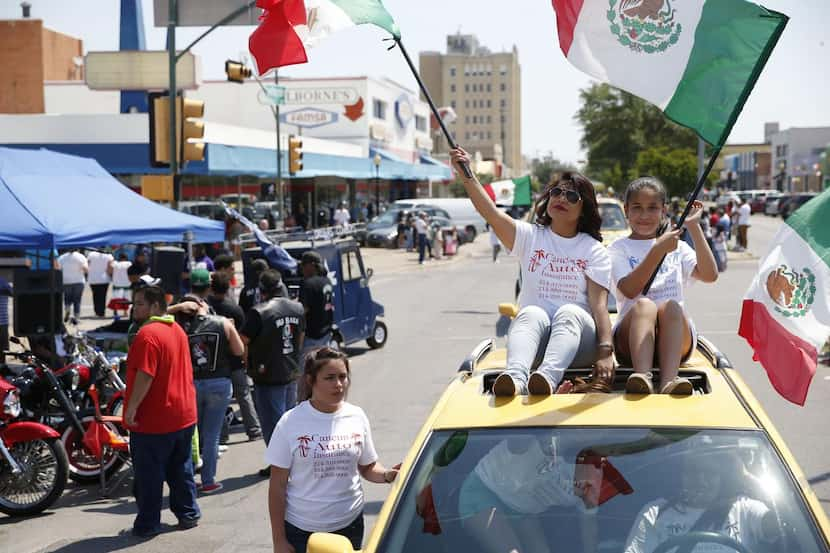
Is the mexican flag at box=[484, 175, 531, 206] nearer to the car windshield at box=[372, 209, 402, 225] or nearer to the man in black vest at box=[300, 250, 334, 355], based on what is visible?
the car windshield at box=[372, 209, 402, 225]

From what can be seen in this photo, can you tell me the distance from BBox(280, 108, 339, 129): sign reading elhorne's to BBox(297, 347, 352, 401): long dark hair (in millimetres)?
53124

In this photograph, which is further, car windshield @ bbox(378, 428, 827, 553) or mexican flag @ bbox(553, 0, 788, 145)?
mexican flag @ bbox(553, 0, 788, 145)

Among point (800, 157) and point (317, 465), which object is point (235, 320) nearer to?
point (317, 465)

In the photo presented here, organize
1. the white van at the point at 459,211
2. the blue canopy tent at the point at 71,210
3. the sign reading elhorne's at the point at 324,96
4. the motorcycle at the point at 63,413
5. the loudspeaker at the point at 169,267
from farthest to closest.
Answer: the sign reading elhorne's at the point at 324,96, the white van at the point at 459,211, the loudspeaker at the point at 169,267, the blue canopy tent at the point at 71,210, the motorcycle at the point at 63,413

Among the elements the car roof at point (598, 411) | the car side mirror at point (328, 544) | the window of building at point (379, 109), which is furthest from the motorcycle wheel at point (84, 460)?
the window of building at point (379, 109)

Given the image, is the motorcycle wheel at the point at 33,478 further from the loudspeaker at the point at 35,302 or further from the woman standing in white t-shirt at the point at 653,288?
the woman standing in white t-shirt at the point at 653,288

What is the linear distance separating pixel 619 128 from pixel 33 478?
3182 inches

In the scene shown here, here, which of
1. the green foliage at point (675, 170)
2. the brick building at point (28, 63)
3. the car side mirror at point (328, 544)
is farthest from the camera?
the brick building at point (28, 63)

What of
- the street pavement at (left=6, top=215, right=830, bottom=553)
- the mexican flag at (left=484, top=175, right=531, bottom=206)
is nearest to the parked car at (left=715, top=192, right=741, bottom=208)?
the mexican flag at (left=484, top=175, right=531, bottom=206)

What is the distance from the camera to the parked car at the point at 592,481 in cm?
351

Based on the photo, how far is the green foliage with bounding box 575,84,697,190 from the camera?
84.7 meters

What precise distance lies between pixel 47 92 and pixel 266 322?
169 feet

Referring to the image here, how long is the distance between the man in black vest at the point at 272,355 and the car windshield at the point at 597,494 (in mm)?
5311

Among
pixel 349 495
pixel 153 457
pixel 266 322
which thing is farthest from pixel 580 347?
pixel 266 322
